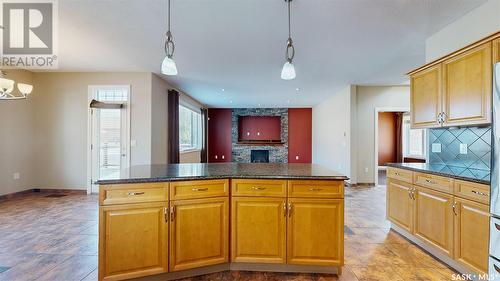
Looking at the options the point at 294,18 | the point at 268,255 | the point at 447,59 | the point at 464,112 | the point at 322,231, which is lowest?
the point at 268,255

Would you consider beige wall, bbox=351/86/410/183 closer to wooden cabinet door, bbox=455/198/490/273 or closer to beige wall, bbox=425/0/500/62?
beige wall, bbox=425/0/500/62

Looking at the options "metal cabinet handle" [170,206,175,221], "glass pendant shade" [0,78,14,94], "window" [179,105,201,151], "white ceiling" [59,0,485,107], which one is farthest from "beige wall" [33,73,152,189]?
"metal cabinet handle" [170,206,175,221]

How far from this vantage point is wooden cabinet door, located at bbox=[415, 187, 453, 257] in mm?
2209

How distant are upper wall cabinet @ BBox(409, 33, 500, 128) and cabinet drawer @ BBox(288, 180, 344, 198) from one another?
1484 mm

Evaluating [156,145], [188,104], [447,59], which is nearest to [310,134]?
[188,104]

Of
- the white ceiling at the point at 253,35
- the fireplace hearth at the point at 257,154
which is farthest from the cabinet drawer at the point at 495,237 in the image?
the fireplace hearth at the point at 257,154

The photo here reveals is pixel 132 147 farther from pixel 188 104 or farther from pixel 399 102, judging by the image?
pixel 399 102

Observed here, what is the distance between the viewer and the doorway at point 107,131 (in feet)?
16.4

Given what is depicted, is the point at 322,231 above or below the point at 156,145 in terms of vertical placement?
below

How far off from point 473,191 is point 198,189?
2.27m

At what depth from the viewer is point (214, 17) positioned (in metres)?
2.79

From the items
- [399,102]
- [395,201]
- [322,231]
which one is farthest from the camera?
[399,102]

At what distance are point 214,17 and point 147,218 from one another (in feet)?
7.42

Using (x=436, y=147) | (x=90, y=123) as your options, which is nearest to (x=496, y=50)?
(x=436, y=147)
